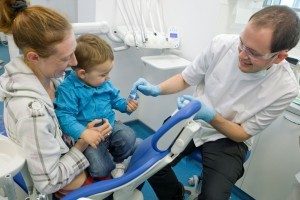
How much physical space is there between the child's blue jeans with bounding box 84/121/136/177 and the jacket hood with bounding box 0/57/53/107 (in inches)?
12.3

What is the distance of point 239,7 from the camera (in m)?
1.86

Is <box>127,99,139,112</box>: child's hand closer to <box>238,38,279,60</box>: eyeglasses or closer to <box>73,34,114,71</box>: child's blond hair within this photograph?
<box>73,34,114,71</box>: child's blond hair

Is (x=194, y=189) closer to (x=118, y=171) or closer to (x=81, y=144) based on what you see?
(x=118, y=171)

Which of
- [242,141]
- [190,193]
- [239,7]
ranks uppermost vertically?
[239,7]

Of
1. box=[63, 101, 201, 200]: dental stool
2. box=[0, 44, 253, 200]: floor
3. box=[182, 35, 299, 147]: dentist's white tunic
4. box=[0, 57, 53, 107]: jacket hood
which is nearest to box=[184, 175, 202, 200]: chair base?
box=[0, 44, 253, 200]: floor

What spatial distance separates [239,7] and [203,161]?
3.60ft

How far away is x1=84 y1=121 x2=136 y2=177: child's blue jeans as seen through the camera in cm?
115

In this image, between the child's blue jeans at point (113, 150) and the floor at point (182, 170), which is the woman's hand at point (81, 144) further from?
the floor at point (182, 170)

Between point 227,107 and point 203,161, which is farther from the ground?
point 227,107

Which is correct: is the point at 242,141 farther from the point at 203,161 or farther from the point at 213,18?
the point at 213,18

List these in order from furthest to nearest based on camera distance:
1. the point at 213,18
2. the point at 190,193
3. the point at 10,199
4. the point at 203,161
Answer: the point at 213,18
the point at 190,193
the point at 203,161
the point at 10,199

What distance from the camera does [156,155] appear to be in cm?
100

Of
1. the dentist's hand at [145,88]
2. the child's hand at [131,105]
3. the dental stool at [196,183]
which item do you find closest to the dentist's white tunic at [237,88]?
the dental stool at [196,183]

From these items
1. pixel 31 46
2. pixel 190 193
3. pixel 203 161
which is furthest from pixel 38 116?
pixel 190 193
